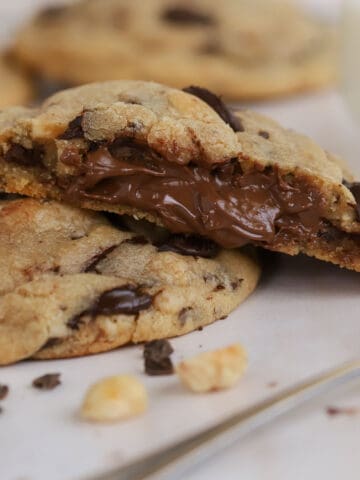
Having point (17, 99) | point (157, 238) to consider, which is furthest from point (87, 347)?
point (17, 99)

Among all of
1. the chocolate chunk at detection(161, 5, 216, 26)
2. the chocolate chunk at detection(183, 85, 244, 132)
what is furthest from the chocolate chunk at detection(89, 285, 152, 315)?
the chocolate chunk at detection(161, 5, 216, 26)

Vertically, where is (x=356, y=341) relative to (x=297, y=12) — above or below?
below

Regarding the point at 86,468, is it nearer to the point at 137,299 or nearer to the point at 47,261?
the point at 137,299

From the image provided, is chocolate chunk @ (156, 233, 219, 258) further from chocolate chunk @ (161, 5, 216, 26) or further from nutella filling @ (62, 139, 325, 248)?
chocolate chunk @ (161, 5, 216, 26)

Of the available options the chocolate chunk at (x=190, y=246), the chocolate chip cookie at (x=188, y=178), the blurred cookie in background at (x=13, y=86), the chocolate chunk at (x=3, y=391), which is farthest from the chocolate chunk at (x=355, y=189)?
the blurred cookie in background at (x=13, y=86)

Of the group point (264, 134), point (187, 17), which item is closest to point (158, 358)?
point (264, 134)

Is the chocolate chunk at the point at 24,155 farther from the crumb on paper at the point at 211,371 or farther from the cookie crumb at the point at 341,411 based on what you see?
the cookie crumb at the point at 341,411

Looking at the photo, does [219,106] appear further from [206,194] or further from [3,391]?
[3,391]
